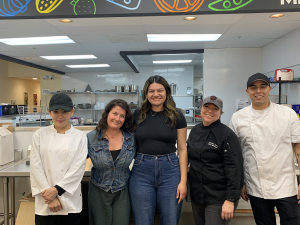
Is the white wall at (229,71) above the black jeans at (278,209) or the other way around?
above

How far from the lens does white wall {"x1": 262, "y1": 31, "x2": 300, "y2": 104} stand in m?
3.57

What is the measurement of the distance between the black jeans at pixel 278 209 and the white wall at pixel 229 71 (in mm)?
3479

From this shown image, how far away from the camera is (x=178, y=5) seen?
1.75 m

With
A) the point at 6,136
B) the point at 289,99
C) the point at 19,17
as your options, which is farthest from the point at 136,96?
the point at 19,17

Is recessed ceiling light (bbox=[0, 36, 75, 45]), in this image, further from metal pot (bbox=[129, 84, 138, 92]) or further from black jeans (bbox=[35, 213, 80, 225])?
black jeans (bbox=[35, 213, 80, 225])

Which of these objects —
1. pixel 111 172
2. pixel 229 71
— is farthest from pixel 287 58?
pixel 111 172

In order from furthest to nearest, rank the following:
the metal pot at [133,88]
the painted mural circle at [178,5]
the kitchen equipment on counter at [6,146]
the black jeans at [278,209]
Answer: the metal pot at [133,88], the kitchen equipment on counter at [6,146], the painted mural circle at [178,5], the black jeans at [278,209]

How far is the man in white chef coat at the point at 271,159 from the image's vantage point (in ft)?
4.84

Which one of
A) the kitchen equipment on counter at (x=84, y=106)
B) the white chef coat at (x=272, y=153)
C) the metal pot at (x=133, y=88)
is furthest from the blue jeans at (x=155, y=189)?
the kitchen equipment on counter at (x=84, y=106)

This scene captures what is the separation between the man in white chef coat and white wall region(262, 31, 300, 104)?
8.08 feet

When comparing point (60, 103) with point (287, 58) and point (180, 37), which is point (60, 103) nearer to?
point (180, 37)

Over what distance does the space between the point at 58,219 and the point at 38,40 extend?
343 cm

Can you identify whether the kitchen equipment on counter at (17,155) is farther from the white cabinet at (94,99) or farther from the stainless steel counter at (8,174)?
the white cabinet at (94,99)

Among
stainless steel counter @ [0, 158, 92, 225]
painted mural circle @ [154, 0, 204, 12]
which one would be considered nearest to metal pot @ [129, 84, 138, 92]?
stainless steel counter @ [0, 158, 92, 225]
